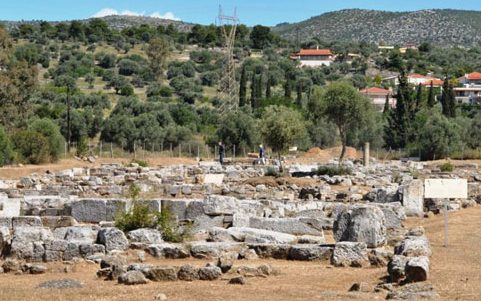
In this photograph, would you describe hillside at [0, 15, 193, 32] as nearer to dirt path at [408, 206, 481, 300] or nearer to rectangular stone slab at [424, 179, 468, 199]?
dirt path at [408, 206, 481, 300]

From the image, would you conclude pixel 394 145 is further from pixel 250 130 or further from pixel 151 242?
pixel 151 242

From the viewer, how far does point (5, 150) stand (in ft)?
141

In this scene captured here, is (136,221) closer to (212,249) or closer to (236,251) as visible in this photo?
(212,249)

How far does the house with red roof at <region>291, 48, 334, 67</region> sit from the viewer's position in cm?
12300

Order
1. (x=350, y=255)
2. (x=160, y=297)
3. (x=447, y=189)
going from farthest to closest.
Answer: (x=447, y=189), (x=350, y=255), (x=160, y=297)

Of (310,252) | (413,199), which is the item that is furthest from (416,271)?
(413,199)

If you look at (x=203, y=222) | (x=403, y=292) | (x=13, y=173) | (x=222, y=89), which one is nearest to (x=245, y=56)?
(x=222, y=89)

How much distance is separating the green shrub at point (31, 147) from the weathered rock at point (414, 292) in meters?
35.8

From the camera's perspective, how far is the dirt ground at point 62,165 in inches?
1542

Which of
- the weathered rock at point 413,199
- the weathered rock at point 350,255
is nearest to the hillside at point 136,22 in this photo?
the weathered rock at point 413,199

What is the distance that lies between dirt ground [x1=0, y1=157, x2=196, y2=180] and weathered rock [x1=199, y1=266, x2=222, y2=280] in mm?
25133

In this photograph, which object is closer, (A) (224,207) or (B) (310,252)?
(B) (310,252)

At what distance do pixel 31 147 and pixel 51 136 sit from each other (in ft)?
7.30

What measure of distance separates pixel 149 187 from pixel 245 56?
91.6 m
